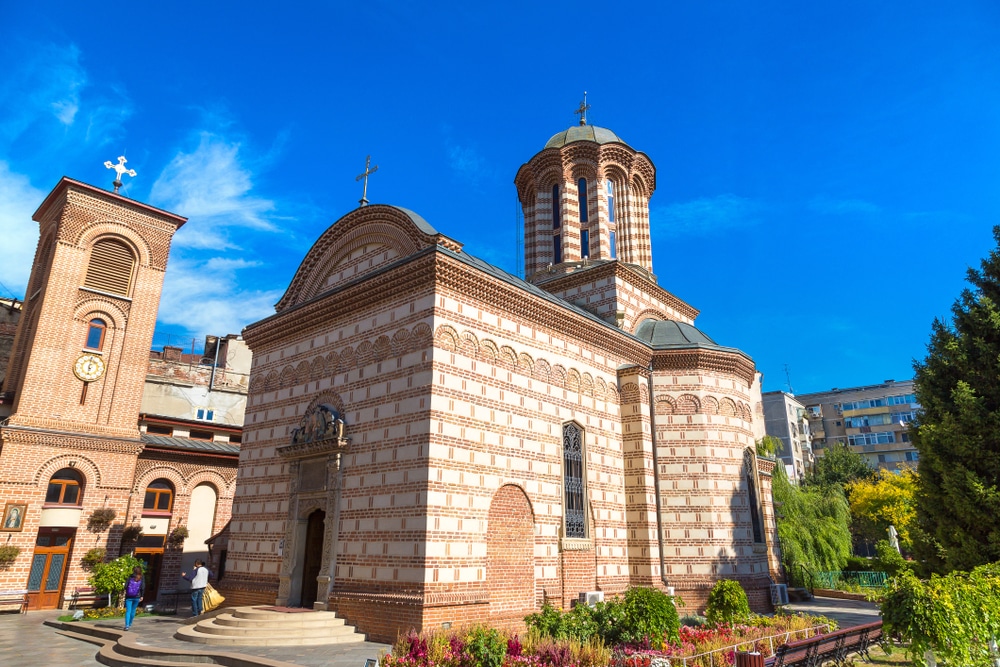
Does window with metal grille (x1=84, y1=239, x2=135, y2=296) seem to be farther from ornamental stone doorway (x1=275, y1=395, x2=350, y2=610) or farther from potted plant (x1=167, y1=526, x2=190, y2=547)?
ornamental stone doorway (x1=275, y1=395, x2=350, y2=610)

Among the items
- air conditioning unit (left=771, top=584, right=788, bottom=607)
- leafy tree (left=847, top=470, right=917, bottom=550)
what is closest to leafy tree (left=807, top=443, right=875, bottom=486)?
leafy tree (left=847, top=470, right=917, bottom=550)

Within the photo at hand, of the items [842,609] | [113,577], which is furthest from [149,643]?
[842,609]

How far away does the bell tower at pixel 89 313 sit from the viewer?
20359 millimetres

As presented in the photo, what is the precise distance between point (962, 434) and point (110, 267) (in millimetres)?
25050

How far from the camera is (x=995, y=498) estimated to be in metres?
11.8

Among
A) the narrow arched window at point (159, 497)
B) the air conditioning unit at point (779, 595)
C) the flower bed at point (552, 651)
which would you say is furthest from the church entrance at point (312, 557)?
the air conditioning unit at point (779, 595)

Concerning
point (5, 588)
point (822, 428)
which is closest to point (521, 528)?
point (5, 588)

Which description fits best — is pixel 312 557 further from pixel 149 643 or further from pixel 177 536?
pixel 177 536

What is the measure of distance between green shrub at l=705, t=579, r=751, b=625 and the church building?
7.91ft

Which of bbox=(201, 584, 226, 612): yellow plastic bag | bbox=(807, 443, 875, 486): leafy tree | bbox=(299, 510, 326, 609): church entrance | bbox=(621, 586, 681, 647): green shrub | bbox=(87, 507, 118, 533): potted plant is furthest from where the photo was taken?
bbox=(807, 443, 875, 486): leafy tree

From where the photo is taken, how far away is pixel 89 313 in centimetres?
2177

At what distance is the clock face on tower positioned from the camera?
21.0m

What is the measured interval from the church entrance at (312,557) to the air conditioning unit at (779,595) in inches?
443

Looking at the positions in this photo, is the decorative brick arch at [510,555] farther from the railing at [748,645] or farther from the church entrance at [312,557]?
the railing at [748,645]
